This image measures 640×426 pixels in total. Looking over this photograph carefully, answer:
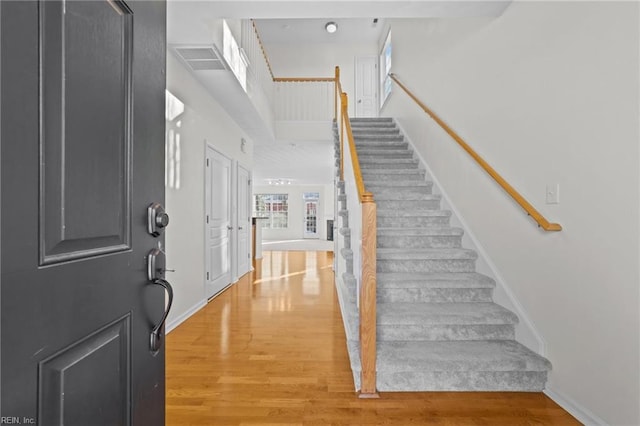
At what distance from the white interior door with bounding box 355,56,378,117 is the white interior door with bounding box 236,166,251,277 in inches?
153

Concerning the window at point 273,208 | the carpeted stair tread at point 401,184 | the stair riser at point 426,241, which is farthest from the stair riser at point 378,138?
the window at point 273,208

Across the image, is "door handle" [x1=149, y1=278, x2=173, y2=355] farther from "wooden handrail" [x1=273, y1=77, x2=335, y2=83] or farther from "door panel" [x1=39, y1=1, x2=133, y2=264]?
"wooden handrail" [x1=273, y1=77, x2=335, y2=83]

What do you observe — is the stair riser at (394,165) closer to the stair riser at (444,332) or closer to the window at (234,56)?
the window at (234,56)

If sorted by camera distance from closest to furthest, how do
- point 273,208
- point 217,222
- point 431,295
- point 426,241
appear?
point 431,295
point 426,241
point 217,222
point 273,208

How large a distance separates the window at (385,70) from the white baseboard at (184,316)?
16.9 feet

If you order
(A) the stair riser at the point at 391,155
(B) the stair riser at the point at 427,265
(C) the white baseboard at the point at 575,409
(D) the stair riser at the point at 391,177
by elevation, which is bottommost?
(C) the white baseboard at the point at 575,409

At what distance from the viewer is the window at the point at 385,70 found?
6.76m

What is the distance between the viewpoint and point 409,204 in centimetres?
387

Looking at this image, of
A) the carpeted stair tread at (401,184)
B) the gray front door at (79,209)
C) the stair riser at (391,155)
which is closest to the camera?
the gray front door at (79,209)

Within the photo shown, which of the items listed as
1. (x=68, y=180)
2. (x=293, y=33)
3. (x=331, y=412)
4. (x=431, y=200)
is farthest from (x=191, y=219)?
(x=293, y=33)

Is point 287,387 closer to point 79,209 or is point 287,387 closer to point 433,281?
point 433,281

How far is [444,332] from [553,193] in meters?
1.21

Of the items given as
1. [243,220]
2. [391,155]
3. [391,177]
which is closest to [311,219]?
[243,220]

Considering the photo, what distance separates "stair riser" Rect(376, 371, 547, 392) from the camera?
2.13m
